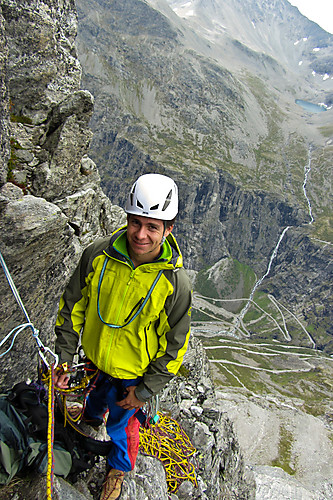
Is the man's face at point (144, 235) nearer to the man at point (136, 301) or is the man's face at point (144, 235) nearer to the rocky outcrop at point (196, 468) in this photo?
the man at point (136, 301)

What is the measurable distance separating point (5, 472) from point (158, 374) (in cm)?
316

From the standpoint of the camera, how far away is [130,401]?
5.73 m

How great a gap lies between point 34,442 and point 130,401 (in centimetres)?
203

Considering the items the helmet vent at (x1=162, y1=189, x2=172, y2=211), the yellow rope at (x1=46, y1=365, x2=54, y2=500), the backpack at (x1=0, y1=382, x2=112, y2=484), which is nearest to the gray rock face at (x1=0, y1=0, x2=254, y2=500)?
the backpack at (x1=0, y1=382, x2=112, y2=484)

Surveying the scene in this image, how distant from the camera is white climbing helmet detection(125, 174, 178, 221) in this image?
5.13 metres

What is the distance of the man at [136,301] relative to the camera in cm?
516

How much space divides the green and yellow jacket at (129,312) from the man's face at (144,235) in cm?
22

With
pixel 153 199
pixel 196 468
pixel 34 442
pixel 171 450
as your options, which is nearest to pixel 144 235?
pixel 153 199

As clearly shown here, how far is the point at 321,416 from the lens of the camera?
104562 millimetres

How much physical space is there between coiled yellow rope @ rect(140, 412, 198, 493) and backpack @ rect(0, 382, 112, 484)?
3.30 meters

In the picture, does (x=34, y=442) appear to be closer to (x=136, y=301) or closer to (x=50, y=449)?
(x=50, y=449)

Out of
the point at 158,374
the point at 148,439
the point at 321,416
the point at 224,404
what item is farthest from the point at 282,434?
the point at 158,374

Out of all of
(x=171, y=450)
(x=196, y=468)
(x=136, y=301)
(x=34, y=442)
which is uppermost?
(x=136, y=301)

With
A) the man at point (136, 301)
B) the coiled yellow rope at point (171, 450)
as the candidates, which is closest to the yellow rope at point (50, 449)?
the man at point (136, 301)
